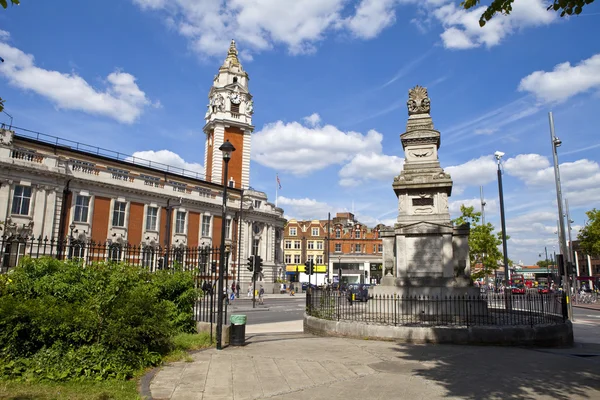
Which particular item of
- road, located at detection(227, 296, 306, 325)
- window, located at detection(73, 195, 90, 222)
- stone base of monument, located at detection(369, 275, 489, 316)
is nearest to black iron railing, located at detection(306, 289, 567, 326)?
stone base of monument, located at detection(369, 275, 489, 316)

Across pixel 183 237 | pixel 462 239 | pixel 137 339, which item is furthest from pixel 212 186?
pixel 137 339

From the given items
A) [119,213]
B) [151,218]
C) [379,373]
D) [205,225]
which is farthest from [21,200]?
[379,373]

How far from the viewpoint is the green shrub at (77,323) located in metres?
7.94

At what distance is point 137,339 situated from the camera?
30.2ft

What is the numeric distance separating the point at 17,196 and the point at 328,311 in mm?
32905

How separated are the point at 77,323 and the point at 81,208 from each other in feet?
122

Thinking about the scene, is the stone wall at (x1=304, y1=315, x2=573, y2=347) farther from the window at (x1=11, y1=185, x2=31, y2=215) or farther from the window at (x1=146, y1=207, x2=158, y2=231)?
the window at (x1=146, y1=207, x2=158, y2=231)

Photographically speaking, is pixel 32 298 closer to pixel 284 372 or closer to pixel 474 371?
pixel 284 372

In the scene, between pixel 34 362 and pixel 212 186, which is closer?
pixel 34 362

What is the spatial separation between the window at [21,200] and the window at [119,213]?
27.3 ft

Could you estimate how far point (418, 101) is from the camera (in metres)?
18.2

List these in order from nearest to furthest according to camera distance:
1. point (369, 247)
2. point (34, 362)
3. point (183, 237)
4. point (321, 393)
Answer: point (321, 393)
point (34, 362)
point (183, 237)
point (369, 247)

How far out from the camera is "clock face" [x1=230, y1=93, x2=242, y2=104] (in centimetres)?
6488

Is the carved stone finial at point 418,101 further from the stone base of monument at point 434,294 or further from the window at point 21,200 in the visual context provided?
the window at point 21,200
